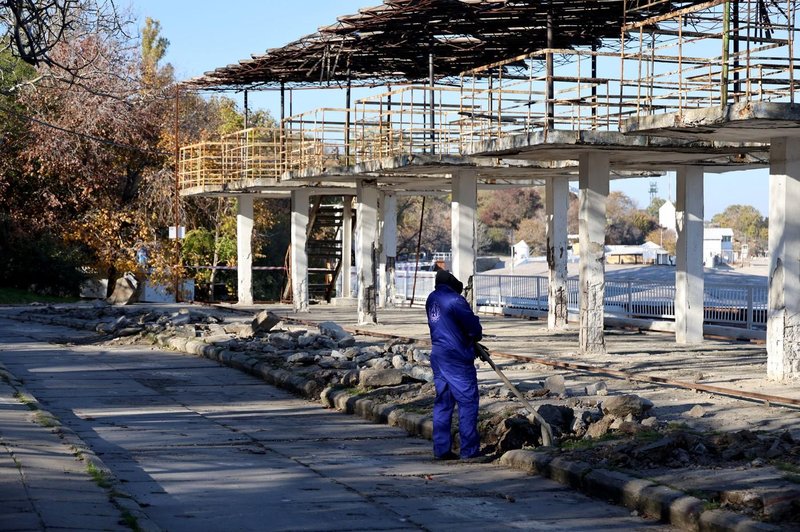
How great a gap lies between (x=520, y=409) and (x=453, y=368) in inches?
96.0

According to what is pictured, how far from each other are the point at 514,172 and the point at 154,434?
62.3 feet

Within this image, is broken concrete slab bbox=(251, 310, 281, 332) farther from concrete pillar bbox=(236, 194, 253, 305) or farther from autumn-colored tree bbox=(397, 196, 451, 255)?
autumn-colored tree bbox=(397, 196, 451, 255)

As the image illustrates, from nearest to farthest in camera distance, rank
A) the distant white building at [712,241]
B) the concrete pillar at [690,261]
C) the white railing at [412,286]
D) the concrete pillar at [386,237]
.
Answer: the concrete pillar at [690,261] < the concrete pillar at [386,237] < the white railing at [412,286] < the distant white building at [712,241]

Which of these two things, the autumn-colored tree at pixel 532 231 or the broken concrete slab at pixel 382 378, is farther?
the autumn-colored tree at pixel 532 231

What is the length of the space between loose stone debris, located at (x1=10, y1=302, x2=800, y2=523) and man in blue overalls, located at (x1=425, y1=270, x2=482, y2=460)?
0.59m

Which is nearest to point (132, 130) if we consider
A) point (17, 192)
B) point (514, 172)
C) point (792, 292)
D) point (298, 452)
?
point (17, 192)

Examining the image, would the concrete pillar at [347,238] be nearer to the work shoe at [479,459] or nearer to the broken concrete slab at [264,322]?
the broken concrete slab at [264,322]

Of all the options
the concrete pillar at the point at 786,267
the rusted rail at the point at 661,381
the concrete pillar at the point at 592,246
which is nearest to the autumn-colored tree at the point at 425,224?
the concrete pillar at the point at 592,246

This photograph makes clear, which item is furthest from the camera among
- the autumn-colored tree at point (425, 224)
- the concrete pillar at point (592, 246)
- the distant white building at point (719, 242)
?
the autumn-colored tree at point (425, 224)

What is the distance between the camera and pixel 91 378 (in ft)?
69.5

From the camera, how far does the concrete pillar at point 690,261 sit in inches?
1069

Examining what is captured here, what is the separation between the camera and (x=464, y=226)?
30.2 m

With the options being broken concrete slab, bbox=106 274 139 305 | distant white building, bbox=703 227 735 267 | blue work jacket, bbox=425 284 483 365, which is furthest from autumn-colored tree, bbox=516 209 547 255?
blue work jacket, bbox=425 284 483 365

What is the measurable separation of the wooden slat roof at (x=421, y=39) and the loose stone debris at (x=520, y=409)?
7.68 meters
